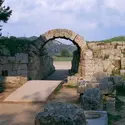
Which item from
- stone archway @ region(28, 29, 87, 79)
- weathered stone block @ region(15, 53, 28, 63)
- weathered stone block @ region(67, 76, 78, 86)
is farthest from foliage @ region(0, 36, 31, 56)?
weathered stone block @ region(67, 76, 78, 86)

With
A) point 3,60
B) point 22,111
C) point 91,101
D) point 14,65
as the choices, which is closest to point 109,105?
point 91,101

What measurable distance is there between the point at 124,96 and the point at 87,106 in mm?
3671

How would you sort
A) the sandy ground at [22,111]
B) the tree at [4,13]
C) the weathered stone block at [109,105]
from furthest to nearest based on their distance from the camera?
the tree at [4,13]
the weathered stone block at [109,105]
the sandy ground at [22,111]

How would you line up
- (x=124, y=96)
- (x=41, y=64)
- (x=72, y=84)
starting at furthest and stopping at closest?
(x=41, y=64), (x=72, y=84), (x=124, y=96)

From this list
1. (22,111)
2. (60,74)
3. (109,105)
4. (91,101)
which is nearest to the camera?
(91,101)

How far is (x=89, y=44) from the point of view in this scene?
55.8ft

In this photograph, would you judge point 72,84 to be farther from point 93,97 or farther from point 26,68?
point 93,97

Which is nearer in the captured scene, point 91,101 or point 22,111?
point 91,101

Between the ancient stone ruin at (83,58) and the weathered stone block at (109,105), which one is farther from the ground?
the ancient stone ruin at (83,58)

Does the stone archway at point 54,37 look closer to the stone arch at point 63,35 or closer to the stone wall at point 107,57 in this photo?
the stone arch at point 63,35

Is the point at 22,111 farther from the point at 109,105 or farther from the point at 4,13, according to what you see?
the point at 4,13

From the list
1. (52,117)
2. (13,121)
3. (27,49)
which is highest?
(27,49)

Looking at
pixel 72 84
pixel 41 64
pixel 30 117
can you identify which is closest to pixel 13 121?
pixel 30 117

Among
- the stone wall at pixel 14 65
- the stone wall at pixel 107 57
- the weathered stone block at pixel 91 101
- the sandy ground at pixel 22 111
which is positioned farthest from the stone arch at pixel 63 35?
the weathered stone block at pixel 91 101
